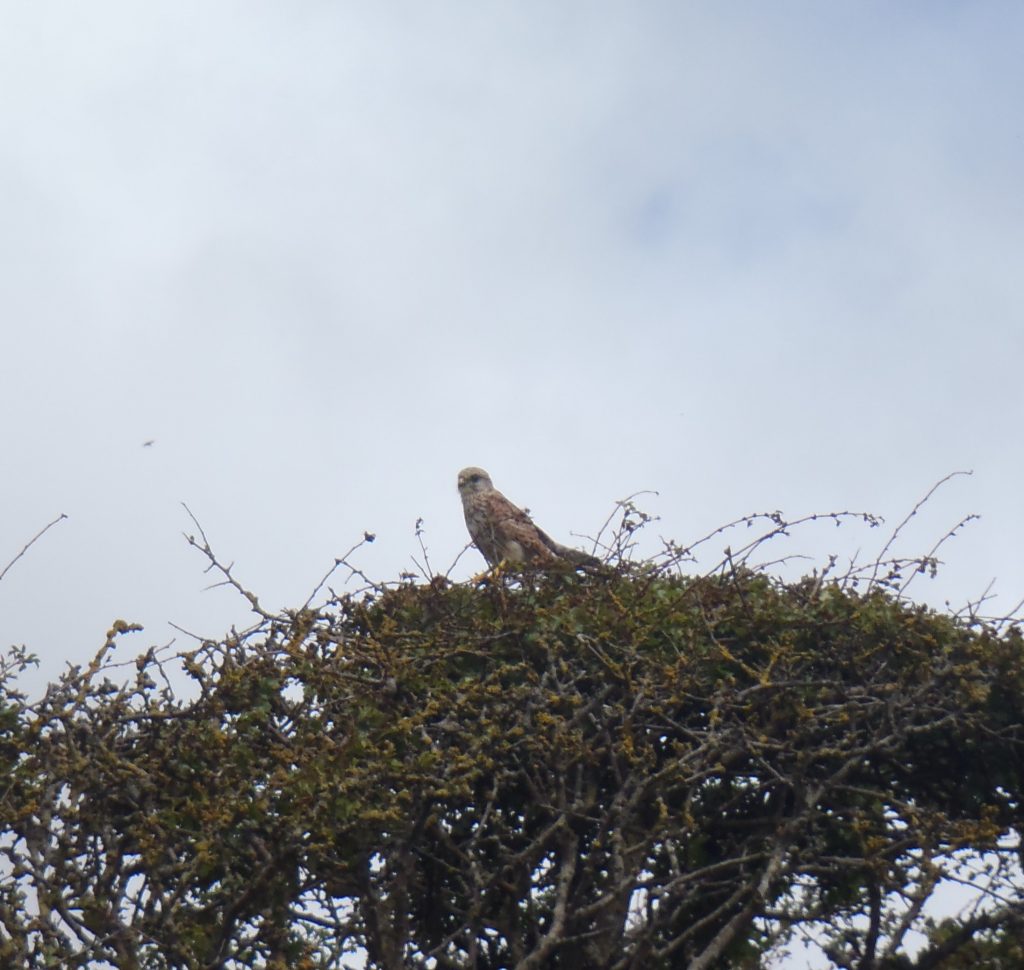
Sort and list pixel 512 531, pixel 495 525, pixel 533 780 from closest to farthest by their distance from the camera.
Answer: pixel 533 780, pixel 512 531, pixel 495 525

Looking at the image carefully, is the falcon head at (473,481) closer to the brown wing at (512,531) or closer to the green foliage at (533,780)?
the brown wing at (512,531)

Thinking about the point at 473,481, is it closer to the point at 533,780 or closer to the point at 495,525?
the point at 495,525

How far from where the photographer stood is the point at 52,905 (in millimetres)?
4184

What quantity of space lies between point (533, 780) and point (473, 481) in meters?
5.31

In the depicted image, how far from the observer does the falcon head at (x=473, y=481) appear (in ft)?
34.8

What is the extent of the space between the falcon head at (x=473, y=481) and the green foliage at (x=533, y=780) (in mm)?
3913

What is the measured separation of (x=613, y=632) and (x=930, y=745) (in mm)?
1438

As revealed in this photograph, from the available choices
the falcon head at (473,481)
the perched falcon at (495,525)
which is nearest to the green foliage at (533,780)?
the perched falcon at (495,525)

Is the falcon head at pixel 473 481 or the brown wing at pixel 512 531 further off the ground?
the falcon head at pixel 473 481

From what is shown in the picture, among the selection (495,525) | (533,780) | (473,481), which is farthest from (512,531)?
(533,780)

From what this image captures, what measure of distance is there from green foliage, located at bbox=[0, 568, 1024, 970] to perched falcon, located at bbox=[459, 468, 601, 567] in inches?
110

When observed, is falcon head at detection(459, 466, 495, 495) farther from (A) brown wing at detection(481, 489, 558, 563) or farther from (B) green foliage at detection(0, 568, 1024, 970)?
(B) green foliage at detection(0, 568, 1024, 970)

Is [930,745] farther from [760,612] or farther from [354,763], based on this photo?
[354,763]

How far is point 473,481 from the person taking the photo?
1065 centimetres
